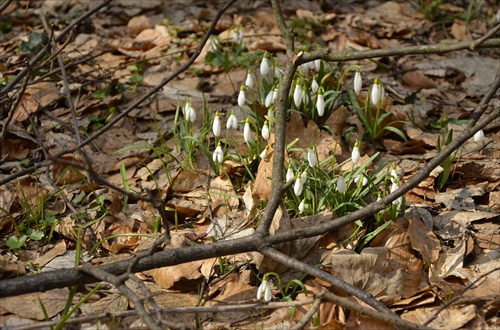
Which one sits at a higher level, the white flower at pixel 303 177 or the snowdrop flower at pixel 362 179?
the white flower at pixel 303 177

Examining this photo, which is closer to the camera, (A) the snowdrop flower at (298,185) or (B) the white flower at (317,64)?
(A) the snowdrop flower at (298,185)

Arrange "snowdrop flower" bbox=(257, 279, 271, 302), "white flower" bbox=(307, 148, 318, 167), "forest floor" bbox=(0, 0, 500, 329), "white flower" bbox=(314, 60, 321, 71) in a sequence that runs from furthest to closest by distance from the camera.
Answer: "white flower" bbox=(314, 60, 321, 71) → "white flower" bbox=(307, 148, 318, 167) → "forest floor" bbox=(0, 0, 500, 329) → "snowdrop flower" bbox=(257, 279, 271, 302)

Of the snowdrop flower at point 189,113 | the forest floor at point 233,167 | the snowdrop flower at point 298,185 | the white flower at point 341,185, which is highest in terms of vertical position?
the snowdrop flower at point 189,113

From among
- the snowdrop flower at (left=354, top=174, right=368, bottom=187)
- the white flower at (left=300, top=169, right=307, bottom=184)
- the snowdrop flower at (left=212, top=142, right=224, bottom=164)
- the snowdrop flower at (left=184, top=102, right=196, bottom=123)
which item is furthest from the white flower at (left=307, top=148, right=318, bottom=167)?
the snowdrop flower at (left=184, top=102, right=196, bottom=123)

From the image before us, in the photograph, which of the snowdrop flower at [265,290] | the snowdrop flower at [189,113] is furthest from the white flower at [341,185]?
the snowdrop flower at [189,113]

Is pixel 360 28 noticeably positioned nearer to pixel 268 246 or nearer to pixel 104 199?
pixel 104 199

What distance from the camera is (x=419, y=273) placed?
2.89 meters

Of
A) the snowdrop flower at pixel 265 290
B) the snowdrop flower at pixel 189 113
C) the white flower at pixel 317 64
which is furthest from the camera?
the white flower at pixel 317 64

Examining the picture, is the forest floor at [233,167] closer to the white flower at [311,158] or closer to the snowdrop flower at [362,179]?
the snowdrop flower at [362,179]

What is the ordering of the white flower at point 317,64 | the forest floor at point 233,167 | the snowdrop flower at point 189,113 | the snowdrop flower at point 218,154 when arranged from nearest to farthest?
the forest floor at point 233,167, the snowdrop flower at point 218,154, the snowdrop flower at point 189,113, the white flower at point 317,64

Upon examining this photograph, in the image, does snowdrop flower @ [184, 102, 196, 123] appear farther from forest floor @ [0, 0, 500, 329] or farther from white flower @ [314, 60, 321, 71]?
white flower @ [314, 60, 321, 71]

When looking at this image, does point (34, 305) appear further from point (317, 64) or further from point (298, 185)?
Answer: point (317, 64)

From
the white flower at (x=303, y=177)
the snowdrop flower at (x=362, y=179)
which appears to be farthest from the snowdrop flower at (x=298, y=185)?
the snowdrop flower at (x=362, y=179)

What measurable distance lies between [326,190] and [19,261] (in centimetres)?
161
